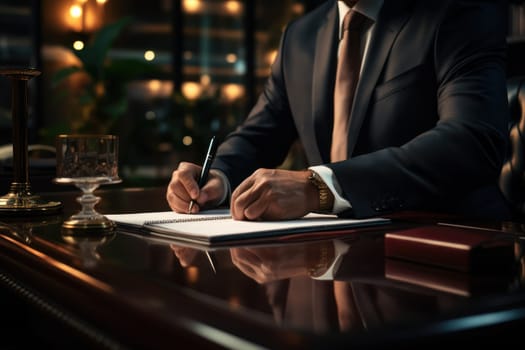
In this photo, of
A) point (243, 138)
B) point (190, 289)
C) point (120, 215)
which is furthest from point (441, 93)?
point (190, 289)

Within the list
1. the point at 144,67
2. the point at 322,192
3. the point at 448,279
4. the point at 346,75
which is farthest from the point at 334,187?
the point at 144,67

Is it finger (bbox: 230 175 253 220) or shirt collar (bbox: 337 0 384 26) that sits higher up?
shirt collar (bbox: 337 0 384 26)

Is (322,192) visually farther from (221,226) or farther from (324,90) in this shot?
(324,90)

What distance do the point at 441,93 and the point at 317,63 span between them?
0.47 meters

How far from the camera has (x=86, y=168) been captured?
1.08m

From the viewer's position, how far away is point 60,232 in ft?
3.54

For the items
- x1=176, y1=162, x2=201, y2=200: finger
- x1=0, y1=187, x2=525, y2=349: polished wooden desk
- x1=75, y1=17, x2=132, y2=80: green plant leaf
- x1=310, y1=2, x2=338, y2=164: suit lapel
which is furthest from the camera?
x1=75, y1=17, x2=132, y2=80: green plant leaf

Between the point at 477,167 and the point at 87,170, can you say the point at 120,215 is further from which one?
the point at 477,167

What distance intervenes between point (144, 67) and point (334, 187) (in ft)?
16.2

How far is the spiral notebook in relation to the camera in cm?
100

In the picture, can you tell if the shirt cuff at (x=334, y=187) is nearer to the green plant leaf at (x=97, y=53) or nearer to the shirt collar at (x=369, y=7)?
the shirt collar at (x=369, y=7)

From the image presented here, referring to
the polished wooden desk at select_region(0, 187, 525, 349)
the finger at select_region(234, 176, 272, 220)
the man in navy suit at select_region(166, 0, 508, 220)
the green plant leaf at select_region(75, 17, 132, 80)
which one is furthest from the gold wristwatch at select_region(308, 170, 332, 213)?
the green plant leaf at select_region(75, 17, 132, 80)

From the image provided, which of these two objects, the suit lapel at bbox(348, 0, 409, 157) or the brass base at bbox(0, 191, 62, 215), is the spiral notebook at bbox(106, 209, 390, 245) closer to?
the brass base at bbox(0, 191, 62, 215)

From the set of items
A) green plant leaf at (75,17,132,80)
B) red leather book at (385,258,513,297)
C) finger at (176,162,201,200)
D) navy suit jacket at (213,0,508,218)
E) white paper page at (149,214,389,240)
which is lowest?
white paper page at (149,214,389,240)
